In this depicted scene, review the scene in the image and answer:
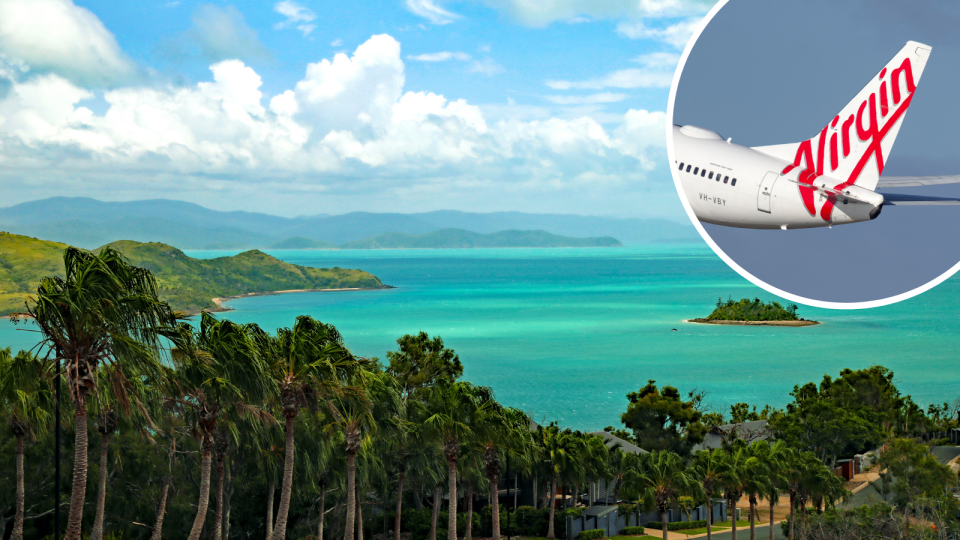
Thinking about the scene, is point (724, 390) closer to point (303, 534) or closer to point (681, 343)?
point (681, 343)

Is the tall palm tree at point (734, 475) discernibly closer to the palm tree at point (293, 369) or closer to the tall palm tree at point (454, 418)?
the tall palm tree at point (454, 418)

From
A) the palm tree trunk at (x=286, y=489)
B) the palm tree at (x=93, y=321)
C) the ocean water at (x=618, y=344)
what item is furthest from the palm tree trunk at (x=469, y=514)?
the ocean water at (x=618, y=344)

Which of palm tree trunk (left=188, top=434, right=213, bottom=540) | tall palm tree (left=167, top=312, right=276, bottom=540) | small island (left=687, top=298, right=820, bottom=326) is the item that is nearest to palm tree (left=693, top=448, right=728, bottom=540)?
tall palm tree (left=167, top=312, right=276, bottom=540)

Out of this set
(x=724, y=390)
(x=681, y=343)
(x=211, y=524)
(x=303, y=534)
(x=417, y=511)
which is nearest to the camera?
(x=211, y=524)

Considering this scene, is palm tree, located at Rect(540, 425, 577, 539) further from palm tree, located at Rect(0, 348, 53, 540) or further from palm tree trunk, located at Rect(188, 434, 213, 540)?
palm tree, located at Rect(0, 348, 53, 540)

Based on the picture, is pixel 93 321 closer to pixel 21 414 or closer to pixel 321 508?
pixel 21 414

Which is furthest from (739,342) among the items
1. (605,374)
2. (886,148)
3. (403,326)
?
(886,148)

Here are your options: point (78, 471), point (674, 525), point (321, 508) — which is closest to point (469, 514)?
point (321, 508)
